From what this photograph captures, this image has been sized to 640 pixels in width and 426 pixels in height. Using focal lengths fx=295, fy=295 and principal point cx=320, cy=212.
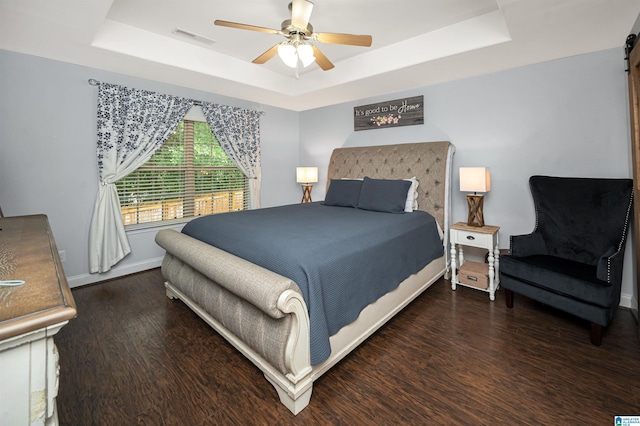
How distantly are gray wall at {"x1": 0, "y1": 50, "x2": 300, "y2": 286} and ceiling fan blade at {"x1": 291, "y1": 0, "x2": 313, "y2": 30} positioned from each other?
7.81 feet

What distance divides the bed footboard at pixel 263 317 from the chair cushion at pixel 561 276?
1.91 m

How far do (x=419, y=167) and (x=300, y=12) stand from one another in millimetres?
2209

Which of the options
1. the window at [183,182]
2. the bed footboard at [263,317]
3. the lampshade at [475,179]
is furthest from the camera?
the window at [183,182]

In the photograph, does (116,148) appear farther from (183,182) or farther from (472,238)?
(472,238)

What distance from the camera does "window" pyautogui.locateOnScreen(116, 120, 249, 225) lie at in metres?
3.63

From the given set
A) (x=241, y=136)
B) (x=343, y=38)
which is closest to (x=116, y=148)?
(x=241, y=136)

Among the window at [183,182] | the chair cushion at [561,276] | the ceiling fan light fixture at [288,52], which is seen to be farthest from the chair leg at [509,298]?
the window at [183,182]

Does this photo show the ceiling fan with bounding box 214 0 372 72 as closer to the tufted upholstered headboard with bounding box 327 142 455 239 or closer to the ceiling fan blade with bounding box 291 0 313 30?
the ceiling fan blade with bounding box 291 0 313 30

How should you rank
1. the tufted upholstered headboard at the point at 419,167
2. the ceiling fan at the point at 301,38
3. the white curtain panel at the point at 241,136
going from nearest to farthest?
the ceiling fan at the point at 301,38 < the tufted upholstered headboard at the point at 419,167 < the white curtain panel at the point at 241,136

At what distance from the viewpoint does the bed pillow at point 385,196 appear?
123 inches

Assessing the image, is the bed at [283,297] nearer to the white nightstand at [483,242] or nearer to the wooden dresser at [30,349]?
the white nightstand at [483,242]

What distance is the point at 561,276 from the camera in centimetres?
217

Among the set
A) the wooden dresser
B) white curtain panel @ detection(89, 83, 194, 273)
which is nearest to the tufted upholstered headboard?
white curtain panel @ detection(89, 83, 194, 273)

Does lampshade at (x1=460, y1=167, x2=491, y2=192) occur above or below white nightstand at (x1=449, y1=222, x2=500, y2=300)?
above
